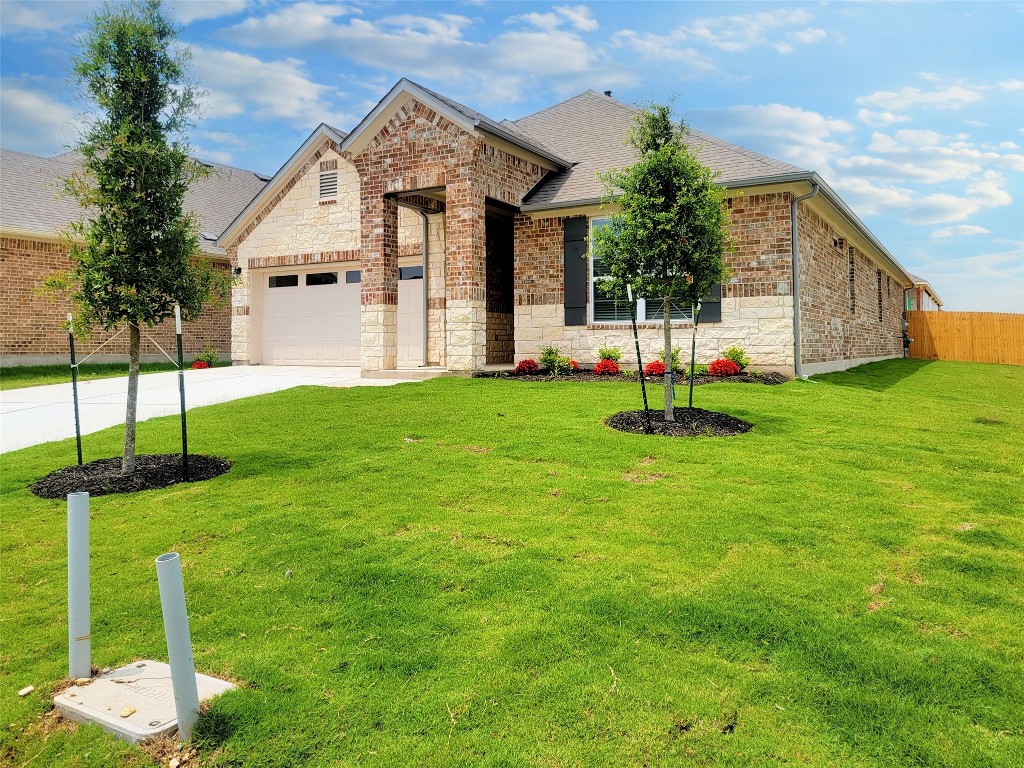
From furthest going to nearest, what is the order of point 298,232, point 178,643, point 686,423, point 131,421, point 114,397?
1. point 298,232
2. point 114,397
3. point 686,423
4. point 131,421
5. point 178,643

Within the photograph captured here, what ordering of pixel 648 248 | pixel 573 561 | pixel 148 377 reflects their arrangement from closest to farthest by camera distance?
pixel 573 561 < pixel 648 248 < pixel 148 377

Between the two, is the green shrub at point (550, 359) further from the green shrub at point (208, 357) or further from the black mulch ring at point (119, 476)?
the green shrub at point (208, 357)

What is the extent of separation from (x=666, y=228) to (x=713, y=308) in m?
5.35

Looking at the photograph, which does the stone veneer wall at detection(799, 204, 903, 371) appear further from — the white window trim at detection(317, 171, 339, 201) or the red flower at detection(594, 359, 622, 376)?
the white window trim at detection(317, 171, 339, 201)

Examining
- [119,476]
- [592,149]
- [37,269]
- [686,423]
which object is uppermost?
[592,149]

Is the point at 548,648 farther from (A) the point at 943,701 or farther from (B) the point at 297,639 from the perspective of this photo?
(A) the point at 943,701

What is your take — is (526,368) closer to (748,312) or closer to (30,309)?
(748,312)

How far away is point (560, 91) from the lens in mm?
19047

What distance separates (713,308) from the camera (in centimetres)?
1282

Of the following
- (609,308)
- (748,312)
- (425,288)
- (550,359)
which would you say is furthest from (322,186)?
(748,312)

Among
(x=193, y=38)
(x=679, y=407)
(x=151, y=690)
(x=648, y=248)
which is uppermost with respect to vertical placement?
(x=193, y=38)

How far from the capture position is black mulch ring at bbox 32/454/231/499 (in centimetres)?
614

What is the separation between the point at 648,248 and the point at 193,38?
540 cm

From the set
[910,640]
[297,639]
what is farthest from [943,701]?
[297,639]
